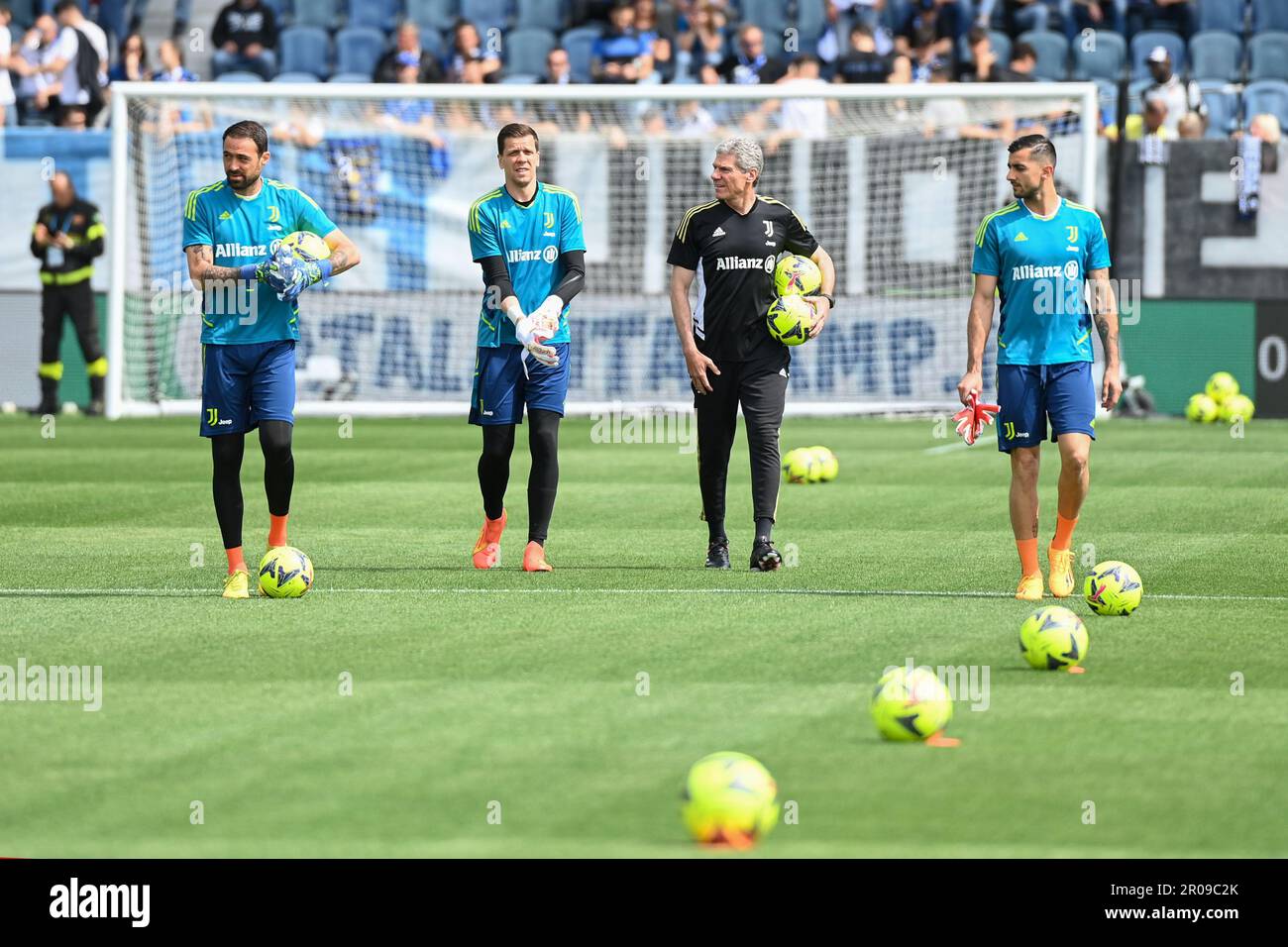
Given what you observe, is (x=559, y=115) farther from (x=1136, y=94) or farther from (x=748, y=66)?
(x=1136, y=94)

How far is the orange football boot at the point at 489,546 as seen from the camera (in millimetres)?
12422

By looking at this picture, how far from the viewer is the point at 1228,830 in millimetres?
6180

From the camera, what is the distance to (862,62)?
27.0m

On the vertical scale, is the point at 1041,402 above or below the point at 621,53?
below

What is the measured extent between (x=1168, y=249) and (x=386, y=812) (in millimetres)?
21313

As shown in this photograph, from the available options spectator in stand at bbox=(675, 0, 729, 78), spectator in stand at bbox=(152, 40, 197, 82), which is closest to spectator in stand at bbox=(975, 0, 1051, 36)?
spectator in stand at bbox=(675, 0, 729, 78)

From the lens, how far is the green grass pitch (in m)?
6.27

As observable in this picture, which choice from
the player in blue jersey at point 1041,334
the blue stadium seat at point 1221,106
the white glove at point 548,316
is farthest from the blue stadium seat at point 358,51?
the player in blue jersey at point 1041,334

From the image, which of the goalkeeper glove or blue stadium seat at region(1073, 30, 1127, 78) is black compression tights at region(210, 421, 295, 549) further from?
blue stadium seat at region(1073, 30, 1127, 78)

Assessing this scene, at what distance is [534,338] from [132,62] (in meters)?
17.3

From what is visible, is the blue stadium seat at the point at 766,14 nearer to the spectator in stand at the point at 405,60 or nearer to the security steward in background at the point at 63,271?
the spectator in stand at the point at 405,60

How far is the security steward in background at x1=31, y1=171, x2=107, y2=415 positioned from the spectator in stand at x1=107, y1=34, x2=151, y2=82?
2574 mm

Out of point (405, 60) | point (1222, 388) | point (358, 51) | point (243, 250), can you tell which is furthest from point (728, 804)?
point (358, 51)

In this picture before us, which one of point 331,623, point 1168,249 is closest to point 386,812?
point 331,623
